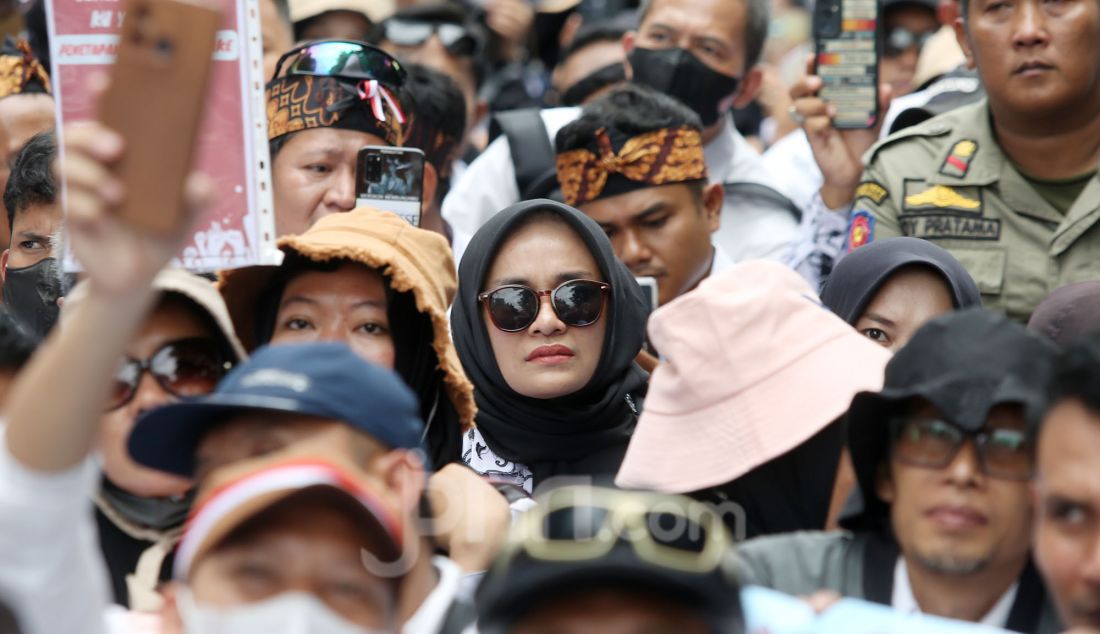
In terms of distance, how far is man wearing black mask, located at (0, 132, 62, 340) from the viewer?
5.04 m

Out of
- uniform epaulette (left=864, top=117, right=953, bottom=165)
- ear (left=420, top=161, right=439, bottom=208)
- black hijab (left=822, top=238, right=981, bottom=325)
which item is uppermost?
uniform epaulette (left=864, top=117, right=953, bottom=165)

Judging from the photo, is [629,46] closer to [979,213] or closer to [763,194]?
[763,194]

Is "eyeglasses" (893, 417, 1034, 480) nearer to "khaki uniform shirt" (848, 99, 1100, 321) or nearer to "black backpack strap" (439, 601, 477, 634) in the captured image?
"black backpack strap" (439, 601, 477, 634)

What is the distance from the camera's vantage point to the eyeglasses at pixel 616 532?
2.69m

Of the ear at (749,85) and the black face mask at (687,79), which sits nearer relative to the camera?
the black face mask at (687,79)

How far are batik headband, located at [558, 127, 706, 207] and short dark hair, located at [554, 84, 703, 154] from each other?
27 millimetres

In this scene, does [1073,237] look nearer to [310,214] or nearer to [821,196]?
[821,196]

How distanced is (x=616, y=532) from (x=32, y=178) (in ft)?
Result: 10.2

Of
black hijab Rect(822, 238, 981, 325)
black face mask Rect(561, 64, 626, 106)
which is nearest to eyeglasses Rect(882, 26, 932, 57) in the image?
black face mask Rect(561, 64, 626, 106)

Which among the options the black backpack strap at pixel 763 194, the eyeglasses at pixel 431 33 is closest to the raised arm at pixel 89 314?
the black backpack strap at pixel 763 194

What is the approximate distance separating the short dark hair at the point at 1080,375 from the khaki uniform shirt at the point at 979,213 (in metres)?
2.26

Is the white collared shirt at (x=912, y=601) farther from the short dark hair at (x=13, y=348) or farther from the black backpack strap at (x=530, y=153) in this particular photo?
the black backpack strap at (x=530, y=153)

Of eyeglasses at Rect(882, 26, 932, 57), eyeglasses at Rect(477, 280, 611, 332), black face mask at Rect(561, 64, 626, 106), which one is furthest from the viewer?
eyeglasses at Rect(882, 26, 932, 57)

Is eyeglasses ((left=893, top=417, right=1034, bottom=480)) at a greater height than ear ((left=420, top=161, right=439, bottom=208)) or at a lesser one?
lesser
